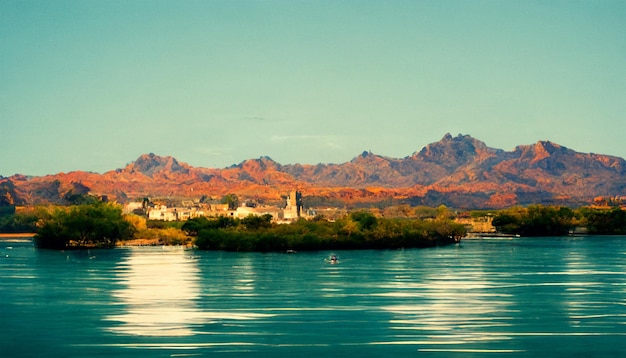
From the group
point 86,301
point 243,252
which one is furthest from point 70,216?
point 86,301

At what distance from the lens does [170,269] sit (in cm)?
6044

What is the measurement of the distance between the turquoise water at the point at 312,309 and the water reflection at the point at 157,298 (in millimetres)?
74

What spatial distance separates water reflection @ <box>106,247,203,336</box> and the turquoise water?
0.07 meters

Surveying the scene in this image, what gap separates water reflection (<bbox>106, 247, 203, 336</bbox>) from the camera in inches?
1309

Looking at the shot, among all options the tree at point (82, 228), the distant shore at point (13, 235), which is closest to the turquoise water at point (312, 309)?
the tree at point (82, 228)

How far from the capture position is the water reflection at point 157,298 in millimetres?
33250

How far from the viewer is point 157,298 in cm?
4228

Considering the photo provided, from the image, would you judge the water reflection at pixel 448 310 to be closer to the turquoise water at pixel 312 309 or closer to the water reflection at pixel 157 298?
Result: the turquoise water at pixel 312 309

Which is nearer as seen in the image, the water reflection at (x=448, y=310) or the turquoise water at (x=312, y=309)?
the turquoise water at (x=312, y=309)

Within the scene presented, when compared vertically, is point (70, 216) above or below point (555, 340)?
above

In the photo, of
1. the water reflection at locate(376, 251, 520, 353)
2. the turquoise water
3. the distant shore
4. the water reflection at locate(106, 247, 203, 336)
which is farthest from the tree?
the distant shore

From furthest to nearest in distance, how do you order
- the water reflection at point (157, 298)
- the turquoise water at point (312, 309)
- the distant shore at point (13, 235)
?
1. the distant shore at point (13, 235)
2. the water reflection at point (157, 298)
3. the turquoise water at point (312, 309)

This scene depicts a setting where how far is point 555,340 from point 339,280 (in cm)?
2287

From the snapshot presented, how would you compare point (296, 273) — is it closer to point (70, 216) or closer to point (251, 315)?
point (251, 315)
